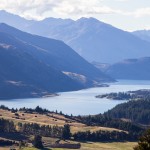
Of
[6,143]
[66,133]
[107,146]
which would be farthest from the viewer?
[66,133]

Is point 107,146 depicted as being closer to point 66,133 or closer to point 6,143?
point 66,133

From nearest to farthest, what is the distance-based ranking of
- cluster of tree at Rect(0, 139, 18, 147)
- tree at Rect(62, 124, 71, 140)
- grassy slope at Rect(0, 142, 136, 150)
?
grassy slope at Rect(0, 142, 136, 150)
cluster of tree at Rect(0, 139, 18, 147)
tree at Rect(62, 124, 71, 140)

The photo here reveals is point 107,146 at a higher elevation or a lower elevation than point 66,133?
lower

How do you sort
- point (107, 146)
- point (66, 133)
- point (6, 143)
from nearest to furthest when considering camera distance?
point (6, 143) < point (107, 146) < point (66, 133)

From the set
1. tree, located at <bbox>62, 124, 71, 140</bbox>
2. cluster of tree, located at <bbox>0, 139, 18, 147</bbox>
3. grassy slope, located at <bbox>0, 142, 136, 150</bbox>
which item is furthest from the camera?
tree, located at <bbox>62, 124, 71, 140</bbox>

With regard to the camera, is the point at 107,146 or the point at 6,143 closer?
the point at 6,143

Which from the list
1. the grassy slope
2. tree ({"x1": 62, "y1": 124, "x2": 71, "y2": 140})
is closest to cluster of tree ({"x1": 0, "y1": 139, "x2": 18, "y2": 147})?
tree ({"x1": 62, "y1": 124, "x2": 71, "y2": 140})

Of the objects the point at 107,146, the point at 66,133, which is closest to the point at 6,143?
the point at 66,133

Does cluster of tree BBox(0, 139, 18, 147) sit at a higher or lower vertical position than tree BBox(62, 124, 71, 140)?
lower

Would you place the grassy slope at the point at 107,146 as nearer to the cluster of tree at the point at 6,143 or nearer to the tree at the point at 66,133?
the tree at the point at 66,133

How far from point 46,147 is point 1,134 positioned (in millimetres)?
33234

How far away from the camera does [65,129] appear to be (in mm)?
198000

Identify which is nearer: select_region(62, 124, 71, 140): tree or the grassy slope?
the grassy slope

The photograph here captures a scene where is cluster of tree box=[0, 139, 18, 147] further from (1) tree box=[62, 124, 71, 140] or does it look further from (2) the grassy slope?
(2) the grassy slope
